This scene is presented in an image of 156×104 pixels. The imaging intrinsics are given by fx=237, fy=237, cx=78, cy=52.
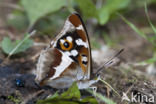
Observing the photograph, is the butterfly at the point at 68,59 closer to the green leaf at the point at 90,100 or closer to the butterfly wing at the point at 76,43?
the butterfly wing at the point at 76,43

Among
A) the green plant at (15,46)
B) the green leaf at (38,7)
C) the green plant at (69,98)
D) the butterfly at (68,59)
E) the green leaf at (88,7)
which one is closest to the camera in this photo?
the green plant at (69,98)

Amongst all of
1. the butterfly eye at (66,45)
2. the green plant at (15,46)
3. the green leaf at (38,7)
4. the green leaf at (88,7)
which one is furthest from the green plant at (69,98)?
the green leaf at (38,7)

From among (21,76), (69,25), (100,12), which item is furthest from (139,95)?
(100,12)

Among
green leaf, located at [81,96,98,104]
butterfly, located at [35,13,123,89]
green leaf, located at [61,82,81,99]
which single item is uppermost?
butterfly, located at [35,13,123,89]

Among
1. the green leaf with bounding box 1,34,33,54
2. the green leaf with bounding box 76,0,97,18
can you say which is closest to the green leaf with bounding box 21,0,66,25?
the green leaf with bounding box 76,0,97,18

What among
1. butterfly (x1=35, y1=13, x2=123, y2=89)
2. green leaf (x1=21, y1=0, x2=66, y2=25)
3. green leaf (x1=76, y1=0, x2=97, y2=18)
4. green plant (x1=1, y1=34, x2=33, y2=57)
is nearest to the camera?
butterfly (x1=35, y1=13, x2=123, y2=89)

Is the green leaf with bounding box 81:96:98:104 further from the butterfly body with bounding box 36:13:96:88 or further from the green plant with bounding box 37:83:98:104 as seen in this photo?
the butterfly body with bounding box 36:13:96:88
